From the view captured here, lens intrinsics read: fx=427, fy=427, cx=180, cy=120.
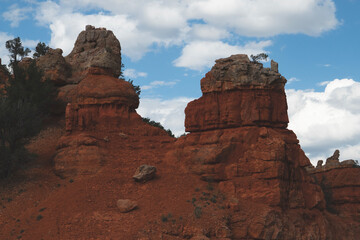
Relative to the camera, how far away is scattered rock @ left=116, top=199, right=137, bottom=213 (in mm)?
25503

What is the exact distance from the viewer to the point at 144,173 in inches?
1121

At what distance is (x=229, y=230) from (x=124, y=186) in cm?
774

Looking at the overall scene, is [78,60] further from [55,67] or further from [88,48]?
[55,67]

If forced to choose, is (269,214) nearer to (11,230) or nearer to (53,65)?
(11,230)

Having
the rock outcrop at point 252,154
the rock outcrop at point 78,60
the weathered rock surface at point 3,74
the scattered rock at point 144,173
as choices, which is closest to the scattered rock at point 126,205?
the scattered rock at point 144,173

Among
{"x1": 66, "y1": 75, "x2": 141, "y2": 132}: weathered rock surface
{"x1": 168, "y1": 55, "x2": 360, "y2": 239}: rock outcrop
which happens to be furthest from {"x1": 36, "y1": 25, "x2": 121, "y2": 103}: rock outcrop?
{"x1": 168, "y1": 55, "x2": 360, "y2": 239}: rock outcrop

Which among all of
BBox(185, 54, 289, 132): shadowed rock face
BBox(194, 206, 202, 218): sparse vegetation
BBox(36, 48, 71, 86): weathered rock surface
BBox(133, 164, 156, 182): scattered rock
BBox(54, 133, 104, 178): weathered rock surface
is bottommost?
BBox(194, 206, 202, 218): sparse vegetation

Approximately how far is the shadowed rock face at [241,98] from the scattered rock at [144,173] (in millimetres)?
4884

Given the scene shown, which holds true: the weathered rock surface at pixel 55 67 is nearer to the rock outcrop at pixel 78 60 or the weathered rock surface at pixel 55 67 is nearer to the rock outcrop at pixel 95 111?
the rock outcrop at pixel 78 60

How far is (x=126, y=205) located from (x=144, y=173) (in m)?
3.39

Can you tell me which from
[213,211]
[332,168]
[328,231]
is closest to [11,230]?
[213,211]

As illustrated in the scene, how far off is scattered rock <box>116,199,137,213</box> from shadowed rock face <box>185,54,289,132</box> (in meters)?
8.27

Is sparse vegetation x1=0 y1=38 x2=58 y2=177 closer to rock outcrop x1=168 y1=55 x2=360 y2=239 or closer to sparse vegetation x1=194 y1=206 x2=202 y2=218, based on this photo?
rock outcrop x1=168 y1=55 x2=360 y2=239

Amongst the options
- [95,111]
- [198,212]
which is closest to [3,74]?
[95,111]
